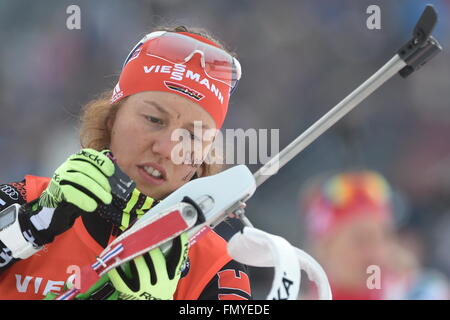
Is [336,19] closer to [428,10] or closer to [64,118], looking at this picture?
[64,118]

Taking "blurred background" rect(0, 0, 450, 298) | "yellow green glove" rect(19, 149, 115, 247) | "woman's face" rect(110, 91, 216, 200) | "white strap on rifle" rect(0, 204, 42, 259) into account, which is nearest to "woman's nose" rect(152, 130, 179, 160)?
"woman's face" rect(110, 91, 216, 200)

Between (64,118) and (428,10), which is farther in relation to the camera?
(64,118)

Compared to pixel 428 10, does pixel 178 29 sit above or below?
above

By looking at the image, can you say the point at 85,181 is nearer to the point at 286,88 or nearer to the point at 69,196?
the point at 69,196

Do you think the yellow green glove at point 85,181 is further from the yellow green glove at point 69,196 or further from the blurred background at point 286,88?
the blurred background at point 286,88

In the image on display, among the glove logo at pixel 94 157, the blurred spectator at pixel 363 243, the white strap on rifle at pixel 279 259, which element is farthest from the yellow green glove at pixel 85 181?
the blurred spectator at pixel 363 243

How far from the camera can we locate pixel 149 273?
139cm

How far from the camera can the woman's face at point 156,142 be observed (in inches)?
70.2

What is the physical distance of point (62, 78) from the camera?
3.64m

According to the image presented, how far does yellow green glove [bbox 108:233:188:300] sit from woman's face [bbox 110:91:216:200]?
40 cm

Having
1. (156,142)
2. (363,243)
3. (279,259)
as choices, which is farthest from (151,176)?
(363,243)

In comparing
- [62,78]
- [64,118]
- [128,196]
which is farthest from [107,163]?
[62,78]

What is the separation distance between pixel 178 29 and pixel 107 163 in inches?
30.6
